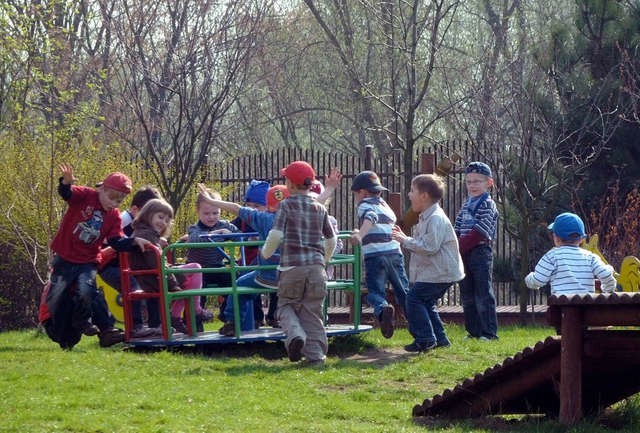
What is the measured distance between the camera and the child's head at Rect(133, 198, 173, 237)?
33.1 ft

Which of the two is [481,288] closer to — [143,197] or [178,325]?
[178,325]

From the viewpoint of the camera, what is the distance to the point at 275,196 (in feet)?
32.8

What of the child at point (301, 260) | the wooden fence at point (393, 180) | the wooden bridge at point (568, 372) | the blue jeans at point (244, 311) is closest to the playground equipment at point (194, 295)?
the blue jeans at point (244, 311)

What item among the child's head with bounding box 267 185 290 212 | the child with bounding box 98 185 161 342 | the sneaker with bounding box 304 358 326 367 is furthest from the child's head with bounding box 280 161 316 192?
the child with bounding box 98 185 161 342

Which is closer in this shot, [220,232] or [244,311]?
[244,311]

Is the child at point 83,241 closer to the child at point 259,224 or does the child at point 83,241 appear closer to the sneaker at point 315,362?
the child at point 259,224

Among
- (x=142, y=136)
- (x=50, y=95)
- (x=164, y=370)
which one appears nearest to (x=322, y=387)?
(x=164, y=370)

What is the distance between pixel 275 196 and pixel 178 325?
5.11 ft

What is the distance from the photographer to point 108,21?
49.1ft

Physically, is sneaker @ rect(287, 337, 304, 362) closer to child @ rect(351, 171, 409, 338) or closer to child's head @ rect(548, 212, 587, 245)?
child @ rect(351, 171, 409, 338)

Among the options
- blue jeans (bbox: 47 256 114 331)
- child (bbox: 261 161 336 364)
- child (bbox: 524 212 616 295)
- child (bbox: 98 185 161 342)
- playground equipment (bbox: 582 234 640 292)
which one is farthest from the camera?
playground equipment (bbox: 582 234 640 292)

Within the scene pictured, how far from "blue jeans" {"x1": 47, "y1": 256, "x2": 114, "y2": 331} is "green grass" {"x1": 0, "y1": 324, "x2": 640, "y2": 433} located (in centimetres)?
32

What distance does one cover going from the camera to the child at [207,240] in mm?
10719

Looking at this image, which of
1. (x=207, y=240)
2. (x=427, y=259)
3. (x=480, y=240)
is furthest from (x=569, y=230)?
(x=207, y=240)
